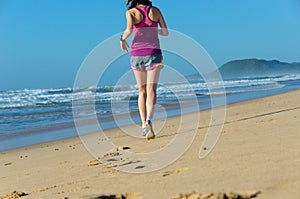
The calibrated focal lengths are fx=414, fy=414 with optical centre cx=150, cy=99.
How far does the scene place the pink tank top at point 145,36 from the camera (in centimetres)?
491

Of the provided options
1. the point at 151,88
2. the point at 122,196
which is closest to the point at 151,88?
the point at 151,88

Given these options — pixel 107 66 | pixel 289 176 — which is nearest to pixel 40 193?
pixel 289 176

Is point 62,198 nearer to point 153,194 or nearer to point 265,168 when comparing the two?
point 153,194

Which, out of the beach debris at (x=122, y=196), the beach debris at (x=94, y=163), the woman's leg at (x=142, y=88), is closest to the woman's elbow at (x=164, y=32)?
the woman's leg at (x=142, y=88)

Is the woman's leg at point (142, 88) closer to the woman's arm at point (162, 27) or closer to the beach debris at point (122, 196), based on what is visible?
the woman's arm at point (162, 27)

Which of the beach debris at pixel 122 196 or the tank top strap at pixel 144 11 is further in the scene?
the tank top strap at pixel 144 11

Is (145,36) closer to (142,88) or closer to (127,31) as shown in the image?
(127,31)

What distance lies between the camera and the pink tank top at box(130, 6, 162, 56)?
4914 mm

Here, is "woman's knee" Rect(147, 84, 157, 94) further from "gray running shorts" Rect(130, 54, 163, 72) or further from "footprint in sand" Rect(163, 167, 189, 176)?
"footprint in sand" Rect(163, 167, 189, 176)

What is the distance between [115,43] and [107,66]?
1.05ft

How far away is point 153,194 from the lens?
222cm

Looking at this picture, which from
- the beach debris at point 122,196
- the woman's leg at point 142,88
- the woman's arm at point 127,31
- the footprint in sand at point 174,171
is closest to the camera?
the beach debris at point 122,196

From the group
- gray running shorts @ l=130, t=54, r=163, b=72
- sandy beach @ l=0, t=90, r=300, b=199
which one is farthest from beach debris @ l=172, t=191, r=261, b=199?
gray running shorts @ l=130, t=54, r=163, b=72

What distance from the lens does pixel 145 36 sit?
4.93 meters
